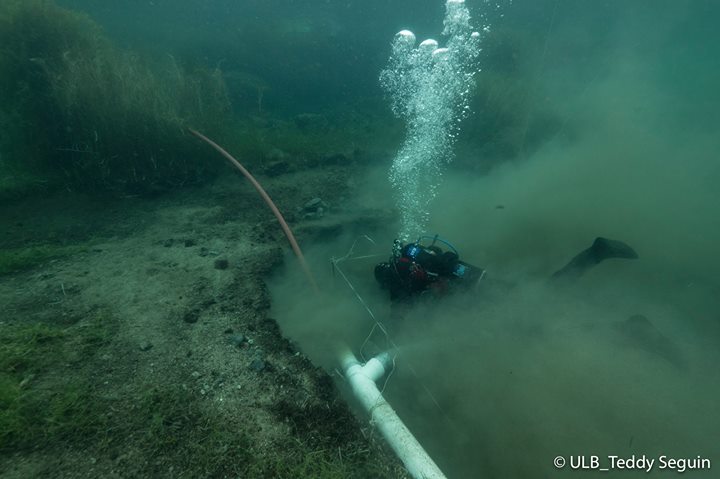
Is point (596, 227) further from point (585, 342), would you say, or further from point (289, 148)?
point (289, 148)

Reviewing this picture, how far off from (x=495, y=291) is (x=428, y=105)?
878 cm

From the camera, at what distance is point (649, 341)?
3.84m

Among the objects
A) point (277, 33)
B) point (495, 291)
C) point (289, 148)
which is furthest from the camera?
point (277, 33)

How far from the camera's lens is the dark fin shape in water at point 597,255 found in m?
4.64

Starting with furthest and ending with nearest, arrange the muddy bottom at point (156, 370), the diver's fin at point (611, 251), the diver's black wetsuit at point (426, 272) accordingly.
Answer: the diver's fin at point (611, 251) → the diver's black wetsuit at point (426, 272) → the muddy bottom at point (156, 370)

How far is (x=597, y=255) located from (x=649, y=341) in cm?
129

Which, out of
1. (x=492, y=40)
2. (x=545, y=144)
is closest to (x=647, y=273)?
(x=545, y=144)

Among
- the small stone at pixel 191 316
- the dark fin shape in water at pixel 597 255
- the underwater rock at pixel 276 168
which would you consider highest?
the dark fin shape in water at pixel 597 255

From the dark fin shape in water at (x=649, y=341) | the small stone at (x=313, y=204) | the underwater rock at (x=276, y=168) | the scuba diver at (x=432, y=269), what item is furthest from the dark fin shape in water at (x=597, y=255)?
the underwater rock at (x=276, y=168)

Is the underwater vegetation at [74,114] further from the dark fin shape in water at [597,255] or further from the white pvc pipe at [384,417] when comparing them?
the dark fin shape in water at [597,255]

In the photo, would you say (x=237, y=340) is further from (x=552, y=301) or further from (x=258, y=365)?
(x=552, y=301)

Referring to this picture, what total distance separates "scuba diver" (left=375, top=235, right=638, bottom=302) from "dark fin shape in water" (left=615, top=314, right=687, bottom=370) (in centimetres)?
106

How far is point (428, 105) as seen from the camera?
11609 mm

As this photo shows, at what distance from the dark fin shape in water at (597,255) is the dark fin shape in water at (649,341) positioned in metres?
1.01
